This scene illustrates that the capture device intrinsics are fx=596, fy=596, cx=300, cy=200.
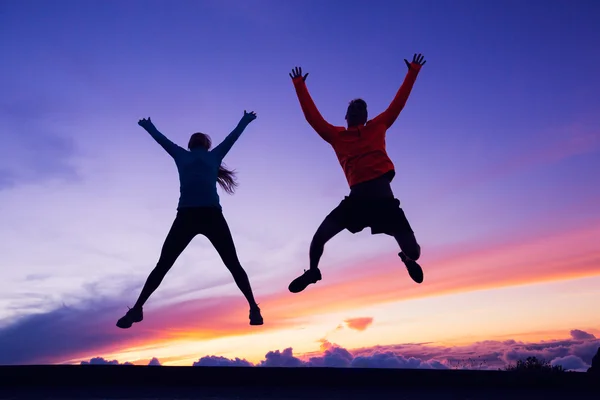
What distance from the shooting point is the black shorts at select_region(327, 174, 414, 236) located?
700cm

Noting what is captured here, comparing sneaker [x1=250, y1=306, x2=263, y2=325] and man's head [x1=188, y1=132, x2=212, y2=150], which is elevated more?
man's head [x1=188, y1=132, x2=212, y2=150]

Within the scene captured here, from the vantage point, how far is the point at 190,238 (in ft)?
24.5

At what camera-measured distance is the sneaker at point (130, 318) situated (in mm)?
7395

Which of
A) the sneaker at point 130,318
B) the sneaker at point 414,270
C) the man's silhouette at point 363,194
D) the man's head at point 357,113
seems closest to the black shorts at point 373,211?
the man's silhouette at point 363,194

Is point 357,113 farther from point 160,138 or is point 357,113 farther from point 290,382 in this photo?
point 290,382

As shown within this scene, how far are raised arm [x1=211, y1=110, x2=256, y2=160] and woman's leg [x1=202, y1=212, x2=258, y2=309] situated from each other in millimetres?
882

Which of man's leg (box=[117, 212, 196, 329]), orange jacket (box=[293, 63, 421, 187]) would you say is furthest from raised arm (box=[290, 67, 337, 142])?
man's leg (box=[117, 212, 196, 329])

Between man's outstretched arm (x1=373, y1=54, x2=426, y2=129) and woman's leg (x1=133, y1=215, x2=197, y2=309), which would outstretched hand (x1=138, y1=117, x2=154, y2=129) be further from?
man's outstretched arm (x1=373, y1=54, x2=426, y2=129)

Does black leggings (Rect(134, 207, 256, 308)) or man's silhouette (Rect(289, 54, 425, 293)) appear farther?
black leggings (Rect(134, 207, 256, 308))

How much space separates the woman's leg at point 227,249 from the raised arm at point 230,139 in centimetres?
88

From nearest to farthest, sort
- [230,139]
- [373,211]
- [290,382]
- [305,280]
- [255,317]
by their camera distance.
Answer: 1. [290,382]
2. [373,211]
3. [305,280]
4. [255,317]
5. [230,139]

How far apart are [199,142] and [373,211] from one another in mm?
2609

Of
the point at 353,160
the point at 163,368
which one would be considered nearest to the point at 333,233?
the point at 353,160

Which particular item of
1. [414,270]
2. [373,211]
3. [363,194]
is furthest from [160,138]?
[414,270]
